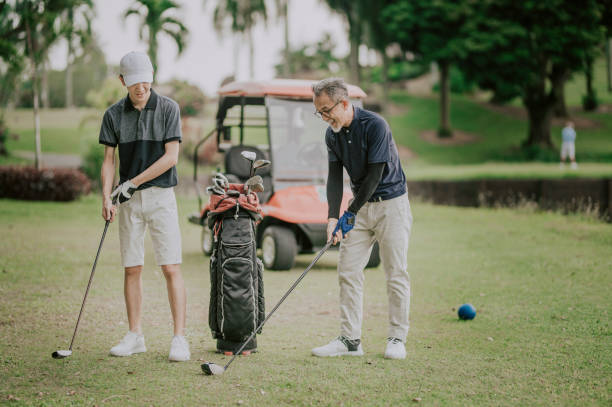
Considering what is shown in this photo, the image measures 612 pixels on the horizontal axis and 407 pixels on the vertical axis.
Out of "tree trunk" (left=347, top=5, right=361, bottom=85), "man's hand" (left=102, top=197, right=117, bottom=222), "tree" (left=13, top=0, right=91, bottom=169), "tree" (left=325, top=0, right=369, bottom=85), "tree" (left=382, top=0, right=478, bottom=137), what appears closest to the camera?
"man's hand" (left=102, top=197, right=117, bottom=222)

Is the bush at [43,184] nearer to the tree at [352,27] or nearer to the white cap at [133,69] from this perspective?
the white cap at [133,69]

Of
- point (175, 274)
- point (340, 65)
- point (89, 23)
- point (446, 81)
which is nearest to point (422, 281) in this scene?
point (175, 274)

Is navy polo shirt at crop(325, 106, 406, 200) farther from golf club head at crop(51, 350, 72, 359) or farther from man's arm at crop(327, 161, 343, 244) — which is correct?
golf club head at crop(51, 350, 72, 359)

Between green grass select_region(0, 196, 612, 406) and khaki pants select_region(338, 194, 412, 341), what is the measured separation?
287mm

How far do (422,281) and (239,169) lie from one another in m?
2.91

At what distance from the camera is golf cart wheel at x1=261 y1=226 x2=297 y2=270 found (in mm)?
9516

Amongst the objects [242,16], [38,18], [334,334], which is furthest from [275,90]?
[242,16]

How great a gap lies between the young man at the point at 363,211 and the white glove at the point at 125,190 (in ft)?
4.44

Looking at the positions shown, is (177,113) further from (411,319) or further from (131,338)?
(411,319)

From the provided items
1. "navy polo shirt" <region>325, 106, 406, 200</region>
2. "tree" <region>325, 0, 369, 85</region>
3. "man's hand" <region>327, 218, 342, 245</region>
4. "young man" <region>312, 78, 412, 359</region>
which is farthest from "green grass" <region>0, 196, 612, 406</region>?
"tree" <region>325, 0, 369, 85</region>

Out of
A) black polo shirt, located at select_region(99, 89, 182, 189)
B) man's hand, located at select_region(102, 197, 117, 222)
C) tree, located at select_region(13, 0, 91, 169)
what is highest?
tree, located at select_region(13, 0, 91, 169)

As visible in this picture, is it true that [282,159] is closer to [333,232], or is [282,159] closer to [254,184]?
[254,184]

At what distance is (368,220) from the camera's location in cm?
525

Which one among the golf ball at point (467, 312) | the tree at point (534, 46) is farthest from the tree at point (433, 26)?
the golf ball at point (467, 312)
